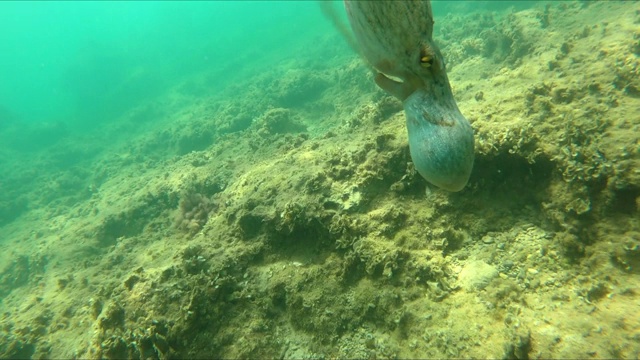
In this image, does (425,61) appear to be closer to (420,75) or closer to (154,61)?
→ (420,75)

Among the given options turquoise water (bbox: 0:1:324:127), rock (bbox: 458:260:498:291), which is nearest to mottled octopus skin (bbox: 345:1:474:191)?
rock (bbox: 458:260:498:291)

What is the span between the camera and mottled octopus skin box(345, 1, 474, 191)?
1498 mm

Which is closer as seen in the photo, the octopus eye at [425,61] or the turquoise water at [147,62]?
the octopus eye at [425,61]

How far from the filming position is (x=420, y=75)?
168 cm

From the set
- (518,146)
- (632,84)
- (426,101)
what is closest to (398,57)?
(426,101)

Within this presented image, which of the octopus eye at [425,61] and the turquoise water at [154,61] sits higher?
the turquoise water at [154,61]

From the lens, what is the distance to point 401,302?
2768 mm

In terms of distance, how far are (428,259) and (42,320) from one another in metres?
7.11

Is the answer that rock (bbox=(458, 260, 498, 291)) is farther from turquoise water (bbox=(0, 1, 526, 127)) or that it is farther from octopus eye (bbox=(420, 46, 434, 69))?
turquoise water (bbox=(0, 1, 526, 127))

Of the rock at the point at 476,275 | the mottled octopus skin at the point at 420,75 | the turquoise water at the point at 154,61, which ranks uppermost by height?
the turquoise water at the point at 154,61

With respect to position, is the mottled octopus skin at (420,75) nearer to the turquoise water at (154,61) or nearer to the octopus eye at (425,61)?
the octopus eye at (425,61)

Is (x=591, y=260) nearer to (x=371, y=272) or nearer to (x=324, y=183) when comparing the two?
(x=371, y=272)

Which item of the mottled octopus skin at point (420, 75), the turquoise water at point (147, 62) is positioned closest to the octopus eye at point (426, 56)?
the mottled octopus skin at point (420, 75)

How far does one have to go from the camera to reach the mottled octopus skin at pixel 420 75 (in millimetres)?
1498
